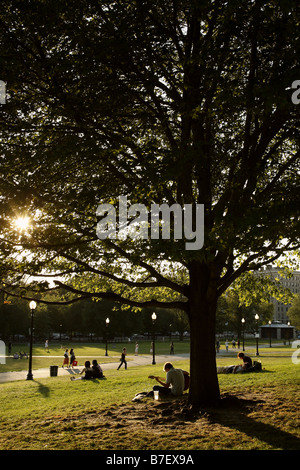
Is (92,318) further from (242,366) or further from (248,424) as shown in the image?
(248,424)

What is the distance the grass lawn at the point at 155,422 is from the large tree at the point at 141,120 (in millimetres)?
1326

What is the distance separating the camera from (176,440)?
7.78 metres

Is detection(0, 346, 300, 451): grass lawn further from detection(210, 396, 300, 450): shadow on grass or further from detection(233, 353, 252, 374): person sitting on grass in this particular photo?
detection(233, 353, 252, 374): person sitting on grass

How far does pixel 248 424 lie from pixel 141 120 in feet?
24.0

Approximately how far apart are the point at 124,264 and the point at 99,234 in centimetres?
297

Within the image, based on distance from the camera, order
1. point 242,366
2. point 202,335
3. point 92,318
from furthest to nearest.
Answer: point 92,318 < point 242,366 < point 202,335

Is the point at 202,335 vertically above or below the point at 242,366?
above

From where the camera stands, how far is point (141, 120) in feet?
35.0

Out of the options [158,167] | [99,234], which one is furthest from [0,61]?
[99,234]

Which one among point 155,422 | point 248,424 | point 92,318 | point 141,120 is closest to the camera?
point 248,424

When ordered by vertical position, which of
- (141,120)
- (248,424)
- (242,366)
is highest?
(141,120)

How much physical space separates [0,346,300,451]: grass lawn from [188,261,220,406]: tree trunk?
476 millimetres

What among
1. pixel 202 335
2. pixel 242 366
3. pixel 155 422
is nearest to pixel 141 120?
pixel 202 335

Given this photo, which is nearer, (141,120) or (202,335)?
(141,120)
